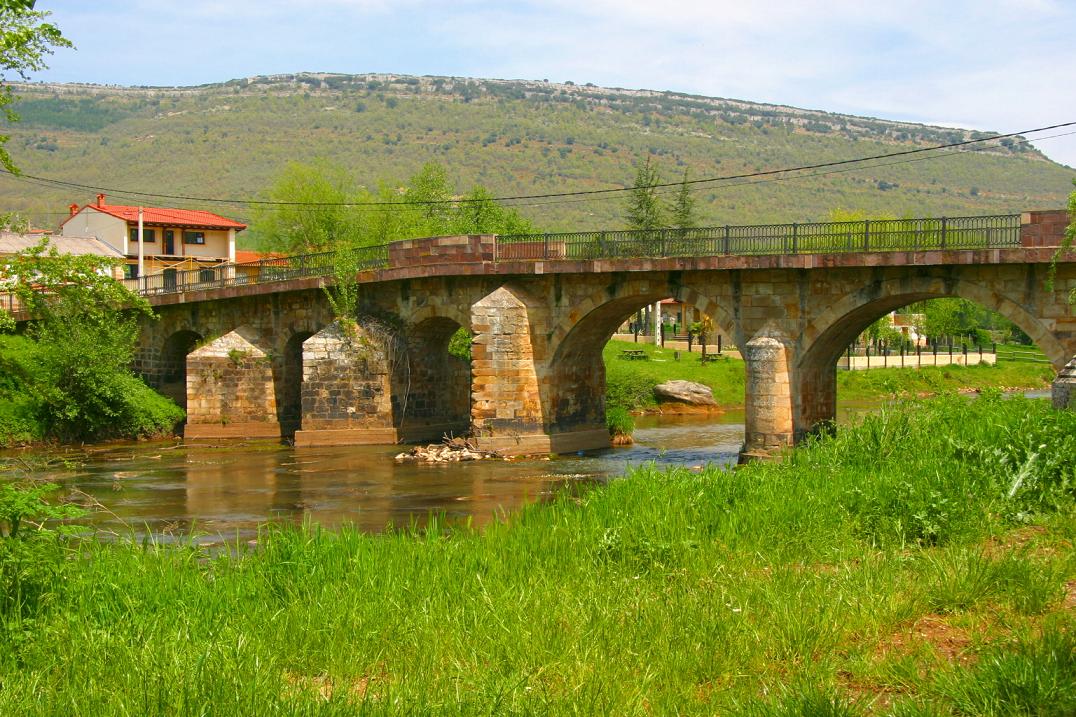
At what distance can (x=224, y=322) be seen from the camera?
39.0m

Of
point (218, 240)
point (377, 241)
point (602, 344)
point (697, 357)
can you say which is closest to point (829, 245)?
point (602, 344)

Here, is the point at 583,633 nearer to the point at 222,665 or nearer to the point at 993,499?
the point at 222,665

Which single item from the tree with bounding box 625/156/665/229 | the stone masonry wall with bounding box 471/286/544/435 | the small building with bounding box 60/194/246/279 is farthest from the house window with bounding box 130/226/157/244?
the stone masonry wall with bounding box 471/286/544/435

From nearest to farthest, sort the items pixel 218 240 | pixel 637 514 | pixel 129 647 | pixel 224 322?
pixel 129 647, pixel 637 514, pixel 224 322, pixel 218 240

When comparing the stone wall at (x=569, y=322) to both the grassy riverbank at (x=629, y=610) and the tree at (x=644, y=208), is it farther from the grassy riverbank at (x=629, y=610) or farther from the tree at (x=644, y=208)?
the tree at (x=644, y=208)

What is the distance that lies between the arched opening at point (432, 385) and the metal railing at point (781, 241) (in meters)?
4.40

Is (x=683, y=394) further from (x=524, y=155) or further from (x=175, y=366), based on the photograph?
(x=524, y=155)

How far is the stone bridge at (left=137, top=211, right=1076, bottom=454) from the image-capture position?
78.8ft

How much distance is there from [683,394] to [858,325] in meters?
16.3

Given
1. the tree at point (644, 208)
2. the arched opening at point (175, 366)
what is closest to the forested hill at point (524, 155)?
the tree at point (644, 208)

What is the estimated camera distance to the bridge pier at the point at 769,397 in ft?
85.2

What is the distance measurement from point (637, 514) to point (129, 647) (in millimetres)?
5709

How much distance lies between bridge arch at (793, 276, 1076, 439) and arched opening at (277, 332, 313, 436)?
17.0 meters

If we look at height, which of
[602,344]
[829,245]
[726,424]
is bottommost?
[726,424]
